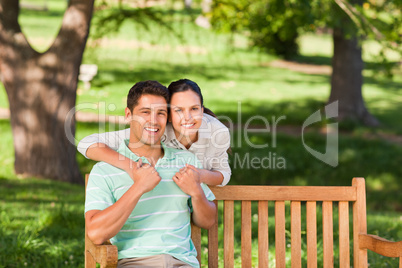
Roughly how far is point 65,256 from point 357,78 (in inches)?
382

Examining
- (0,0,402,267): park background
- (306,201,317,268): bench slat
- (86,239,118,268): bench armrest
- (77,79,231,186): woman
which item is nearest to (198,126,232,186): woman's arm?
(77,79,231,186): woman

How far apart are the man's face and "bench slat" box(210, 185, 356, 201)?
0.64 metres

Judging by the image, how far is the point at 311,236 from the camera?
3.36 m

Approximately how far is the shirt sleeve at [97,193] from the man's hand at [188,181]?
34 centimetres

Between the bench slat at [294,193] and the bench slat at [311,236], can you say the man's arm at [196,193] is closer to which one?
the bench slat at [294,193]

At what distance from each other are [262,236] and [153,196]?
817mm

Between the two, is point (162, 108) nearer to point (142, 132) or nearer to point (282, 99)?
point (142, 132)

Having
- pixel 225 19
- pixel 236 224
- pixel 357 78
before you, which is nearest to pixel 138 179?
pixel 236 224

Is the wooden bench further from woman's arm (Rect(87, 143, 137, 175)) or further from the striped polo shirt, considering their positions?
woman's arm (Rect(87, 143, 137, 175))

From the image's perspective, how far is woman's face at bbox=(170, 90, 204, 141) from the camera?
2.98 metres

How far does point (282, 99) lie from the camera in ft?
49.9

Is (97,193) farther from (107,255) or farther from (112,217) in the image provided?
(107,255)

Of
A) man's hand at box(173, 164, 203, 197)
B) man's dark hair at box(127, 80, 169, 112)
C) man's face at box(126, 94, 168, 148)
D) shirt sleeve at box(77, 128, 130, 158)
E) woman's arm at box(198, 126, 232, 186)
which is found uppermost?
man's dark hair at box(127, 80, 169, 112)

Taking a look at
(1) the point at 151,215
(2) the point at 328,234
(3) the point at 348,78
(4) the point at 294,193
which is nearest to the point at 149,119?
(1) the point at 151,215
